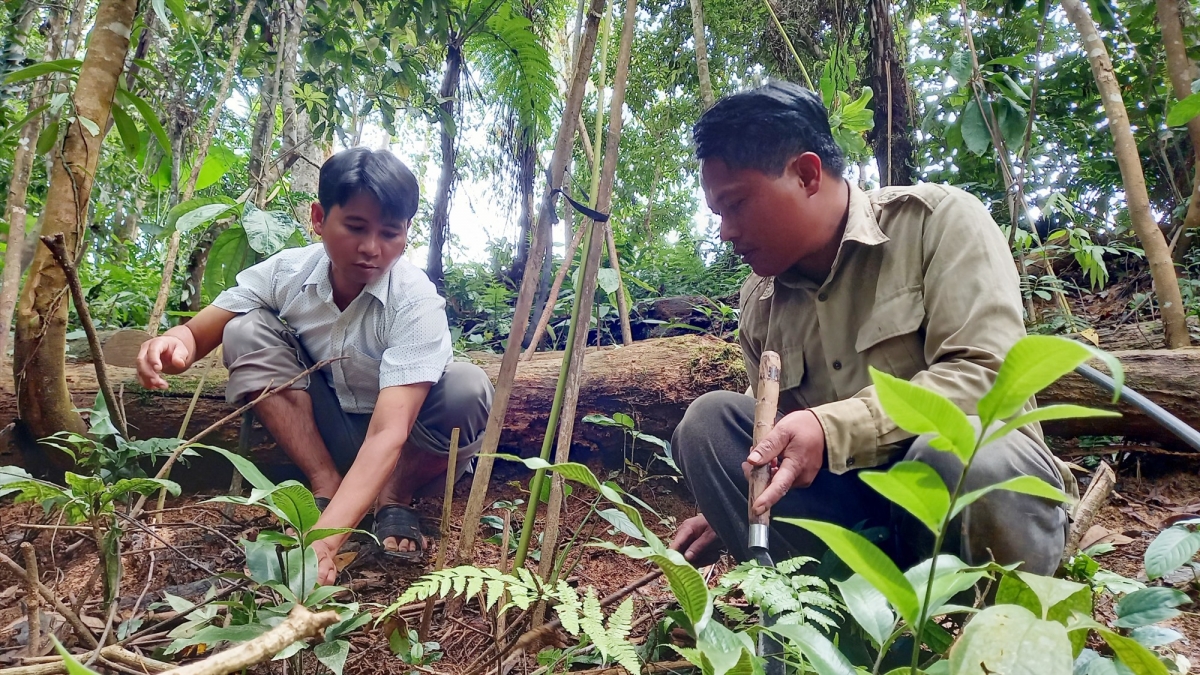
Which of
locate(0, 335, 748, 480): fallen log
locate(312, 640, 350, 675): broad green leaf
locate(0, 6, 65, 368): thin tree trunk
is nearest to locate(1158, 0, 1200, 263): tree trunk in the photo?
locate(0, 335, 748, 480): fallen log

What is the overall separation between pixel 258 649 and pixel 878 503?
1521 millimetres

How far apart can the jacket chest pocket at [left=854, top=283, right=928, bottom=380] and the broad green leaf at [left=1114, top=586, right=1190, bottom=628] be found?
0.64 metres

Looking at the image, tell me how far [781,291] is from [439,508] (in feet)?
4.88

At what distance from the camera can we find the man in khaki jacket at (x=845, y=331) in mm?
1368

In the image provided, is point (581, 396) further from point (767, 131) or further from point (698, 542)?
point (767, 131)

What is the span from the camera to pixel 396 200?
2.09m

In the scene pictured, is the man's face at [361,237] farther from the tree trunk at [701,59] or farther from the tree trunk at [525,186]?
the tree trunk at [525,186]

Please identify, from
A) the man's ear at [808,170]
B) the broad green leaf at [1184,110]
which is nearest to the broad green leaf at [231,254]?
the man's ear at [808,170]

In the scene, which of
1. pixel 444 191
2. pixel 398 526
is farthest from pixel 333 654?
pixel 444 191

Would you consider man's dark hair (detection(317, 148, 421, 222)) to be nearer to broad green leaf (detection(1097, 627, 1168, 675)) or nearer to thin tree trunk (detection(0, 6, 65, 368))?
thin tree trunk (detection(0, 6, 65, 368))

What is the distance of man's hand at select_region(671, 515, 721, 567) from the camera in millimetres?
1870

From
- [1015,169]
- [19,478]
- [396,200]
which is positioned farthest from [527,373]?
[1015,169]

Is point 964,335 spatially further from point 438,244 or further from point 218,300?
point 438,244

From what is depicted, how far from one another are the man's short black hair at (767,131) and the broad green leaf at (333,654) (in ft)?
4.37
